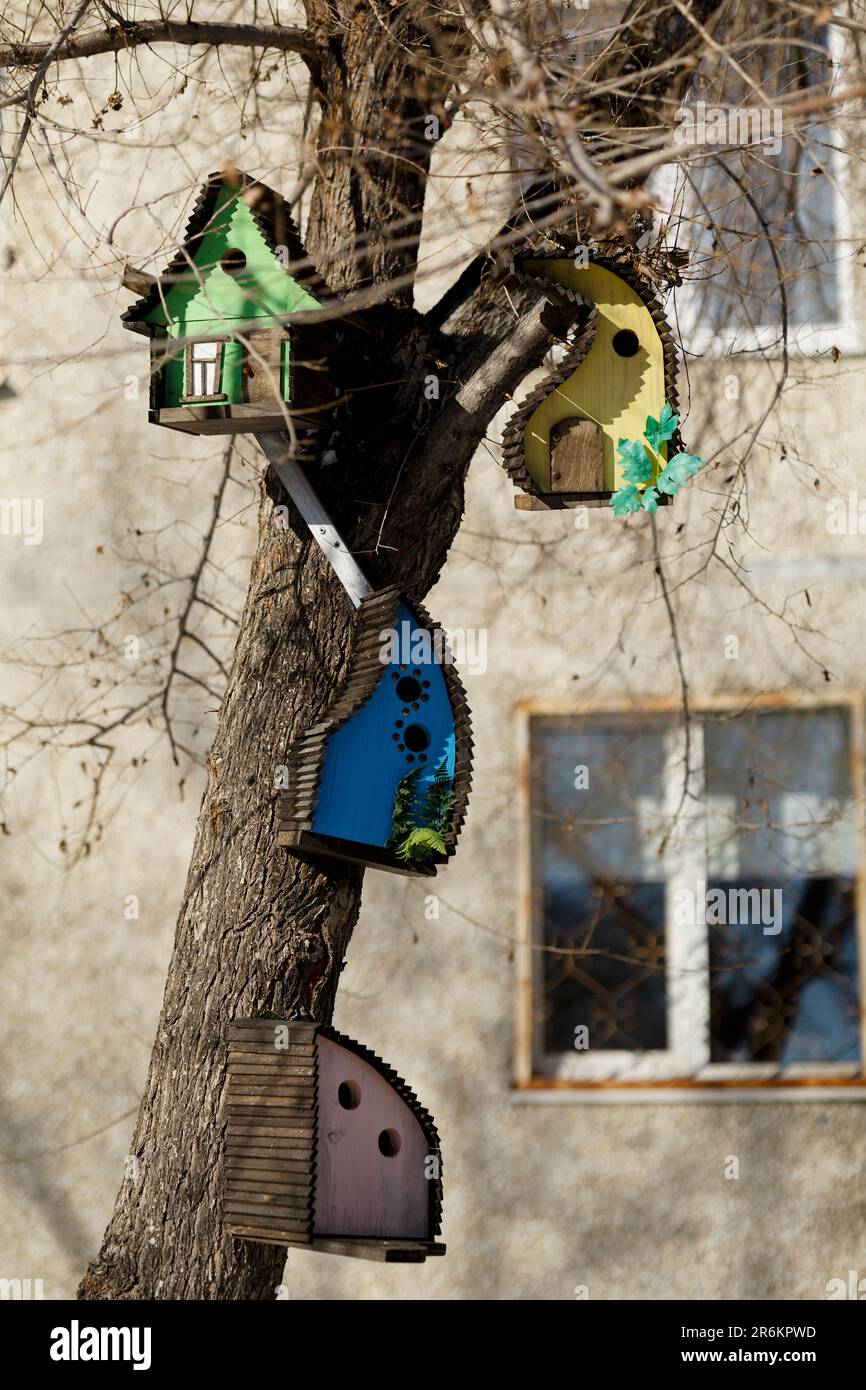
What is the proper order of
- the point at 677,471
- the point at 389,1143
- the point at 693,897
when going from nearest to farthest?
1. the point at 677,471
2. the point at 389,1143
3. the point at 693,897

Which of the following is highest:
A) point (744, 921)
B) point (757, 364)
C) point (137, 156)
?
point (137, 156)

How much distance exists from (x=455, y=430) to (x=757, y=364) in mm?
2842

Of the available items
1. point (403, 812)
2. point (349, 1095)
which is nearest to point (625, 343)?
point (403, 812)

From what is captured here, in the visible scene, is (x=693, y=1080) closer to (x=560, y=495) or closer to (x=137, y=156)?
(x=560, y=495)

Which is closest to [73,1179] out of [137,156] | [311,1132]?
[311,1132]

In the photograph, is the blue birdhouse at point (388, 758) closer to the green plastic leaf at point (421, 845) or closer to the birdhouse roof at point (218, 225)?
the green plastic leaf at point (421, 845)

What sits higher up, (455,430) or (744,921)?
(455,430)

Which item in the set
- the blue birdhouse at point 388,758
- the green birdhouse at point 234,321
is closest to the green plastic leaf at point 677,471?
the blue birdhouse at point 388,758

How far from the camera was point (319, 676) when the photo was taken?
136 inches

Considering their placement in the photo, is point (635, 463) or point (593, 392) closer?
point (635, 463)

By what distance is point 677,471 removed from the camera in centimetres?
319

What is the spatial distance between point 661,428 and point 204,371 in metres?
0.98

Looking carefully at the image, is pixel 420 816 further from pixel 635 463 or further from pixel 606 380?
pixel 606 380

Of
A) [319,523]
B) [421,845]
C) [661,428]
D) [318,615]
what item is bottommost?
[421,845]
